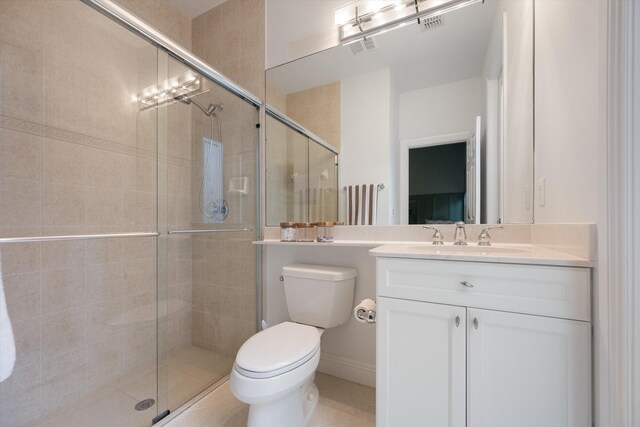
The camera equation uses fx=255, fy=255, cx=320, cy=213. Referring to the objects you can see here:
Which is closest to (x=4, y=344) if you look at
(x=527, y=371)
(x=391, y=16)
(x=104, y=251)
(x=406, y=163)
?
(x=104, y=251)

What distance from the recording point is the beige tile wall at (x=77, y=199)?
4.15 ft

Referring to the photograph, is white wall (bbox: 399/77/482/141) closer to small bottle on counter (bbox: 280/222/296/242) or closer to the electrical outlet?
the electrical outlet

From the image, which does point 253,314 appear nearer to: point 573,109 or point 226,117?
point 226,117

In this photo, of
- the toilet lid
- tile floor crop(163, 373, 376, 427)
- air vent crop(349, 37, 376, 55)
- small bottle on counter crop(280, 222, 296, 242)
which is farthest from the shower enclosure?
air vent crop(349, 37, 376, 55)

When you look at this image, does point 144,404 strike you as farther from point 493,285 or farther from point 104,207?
point 493,285

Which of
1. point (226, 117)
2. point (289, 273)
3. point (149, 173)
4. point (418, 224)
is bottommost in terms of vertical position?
point (289, 273)

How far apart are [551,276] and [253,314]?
1.72 m

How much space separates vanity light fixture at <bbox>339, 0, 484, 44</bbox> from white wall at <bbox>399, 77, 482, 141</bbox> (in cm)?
42

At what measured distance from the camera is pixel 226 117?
1807mm

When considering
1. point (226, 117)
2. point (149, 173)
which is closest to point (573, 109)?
point (226, 117)

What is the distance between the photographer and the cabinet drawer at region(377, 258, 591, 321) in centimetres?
72

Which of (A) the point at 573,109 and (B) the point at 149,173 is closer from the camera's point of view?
(A) the point at 573,109

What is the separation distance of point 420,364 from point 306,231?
1.02 meters

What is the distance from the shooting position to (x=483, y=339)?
0.82 m
